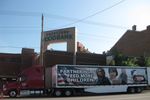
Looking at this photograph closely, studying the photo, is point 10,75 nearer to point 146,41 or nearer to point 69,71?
point 69,71

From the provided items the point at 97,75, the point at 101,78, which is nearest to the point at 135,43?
the point at 101,78

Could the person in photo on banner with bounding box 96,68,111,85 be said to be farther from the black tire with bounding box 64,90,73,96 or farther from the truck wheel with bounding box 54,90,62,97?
the truck wheel with bounding box 54,90,62,97

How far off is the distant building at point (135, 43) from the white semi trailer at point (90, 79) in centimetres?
2515

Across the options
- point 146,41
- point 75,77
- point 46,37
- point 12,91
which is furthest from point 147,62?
point 12,91

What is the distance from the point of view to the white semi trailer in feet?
117

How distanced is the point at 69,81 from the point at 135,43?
3567cm

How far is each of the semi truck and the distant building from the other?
1040 inches

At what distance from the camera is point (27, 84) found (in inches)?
1395

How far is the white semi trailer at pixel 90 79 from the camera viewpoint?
117 ft

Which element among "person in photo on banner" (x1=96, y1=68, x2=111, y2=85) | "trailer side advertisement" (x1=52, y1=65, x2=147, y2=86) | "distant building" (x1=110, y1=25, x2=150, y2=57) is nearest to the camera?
"trailer side advertisement" (x1=52, y1=65, x2=147, y2=86)

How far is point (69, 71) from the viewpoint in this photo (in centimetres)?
3600

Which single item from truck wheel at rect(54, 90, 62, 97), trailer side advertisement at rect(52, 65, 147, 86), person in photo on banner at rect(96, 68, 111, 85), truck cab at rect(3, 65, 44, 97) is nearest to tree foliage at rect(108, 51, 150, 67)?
trailer side advertisement at rect(52, 65, 147, 86)

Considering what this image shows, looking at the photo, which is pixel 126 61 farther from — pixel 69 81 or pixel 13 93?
pixel 13 93

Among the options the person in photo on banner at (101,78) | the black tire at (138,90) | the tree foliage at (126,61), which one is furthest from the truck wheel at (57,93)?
the tree foliage at (126,61)
